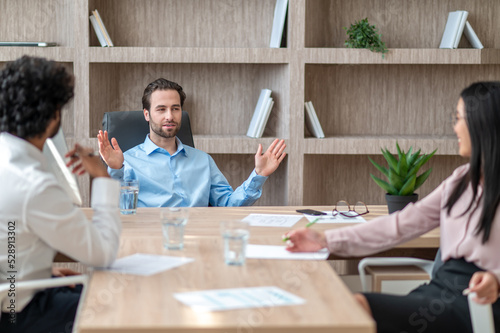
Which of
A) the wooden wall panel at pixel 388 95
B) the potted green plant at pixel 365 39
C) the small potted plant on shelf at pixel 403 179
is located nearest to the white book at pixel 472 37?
the wooden wall panel at pixel 388 95

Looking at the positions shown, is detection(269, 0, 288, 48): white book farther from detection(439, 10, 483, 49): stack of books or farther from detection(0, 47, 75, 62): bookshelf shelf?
detection(0, 47, 75, 62): bookshelf shelf

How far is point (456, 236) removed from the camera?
165 centimetres

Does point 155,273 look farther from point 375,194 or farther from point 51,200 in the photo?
point 375,194

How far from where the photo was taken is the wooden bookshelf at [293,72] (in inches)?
140

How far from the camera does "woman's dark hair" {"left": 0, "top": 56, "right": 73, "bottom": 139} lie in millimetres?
1477

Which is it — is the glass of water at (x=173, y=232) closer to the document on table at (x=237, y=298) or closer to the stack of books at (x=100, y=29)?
the document on table at (x=237, y=298)

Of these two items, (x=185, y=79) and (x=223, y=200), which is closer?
(x=223, y=200)

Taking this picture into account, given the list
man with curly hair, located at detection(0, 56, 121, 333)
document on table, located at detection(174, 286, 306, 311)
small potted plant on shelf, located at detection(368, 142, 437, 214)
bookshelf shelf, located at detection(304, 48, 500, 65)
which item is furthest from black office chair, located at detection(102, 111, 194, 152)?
document on table, located at detection(174, 286, 306, 311)

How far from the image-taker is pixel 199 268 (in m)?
1.46

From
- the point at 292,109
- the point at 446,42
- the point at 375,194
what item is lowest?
the point at 375,194

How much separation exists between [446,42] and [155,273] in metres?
2.84

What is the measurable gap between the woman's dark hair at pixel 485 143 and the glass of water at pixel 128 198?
116cm

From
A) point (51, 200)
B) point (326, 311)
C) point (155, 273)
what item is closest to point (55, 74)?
point (51, 200)

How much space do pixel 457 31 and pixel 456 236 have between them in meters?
2.32
